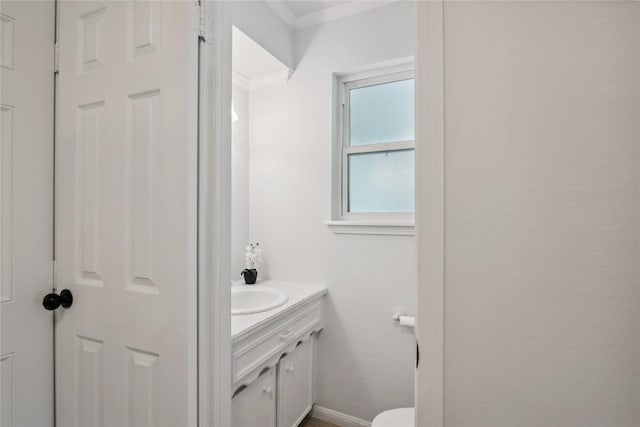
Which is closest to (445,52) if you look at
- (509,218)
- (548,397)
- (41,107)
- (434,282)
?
(509,218)

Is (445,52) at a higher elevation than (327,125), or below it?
below

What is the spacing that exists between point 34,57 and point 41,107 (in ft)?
0.53

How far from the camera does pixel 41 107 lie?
107 cm

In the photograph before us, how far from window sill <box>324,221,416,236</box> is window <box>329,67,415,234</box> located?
1 cm

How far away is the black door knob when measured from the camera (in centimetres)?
105

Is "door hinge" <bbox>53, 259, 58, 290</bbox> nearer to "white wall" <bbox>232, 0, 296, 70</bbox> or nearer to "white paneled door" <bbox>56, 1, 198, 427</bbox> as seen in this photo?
"white paneled door" <bbox>56, 1, 198, 427</bbox>

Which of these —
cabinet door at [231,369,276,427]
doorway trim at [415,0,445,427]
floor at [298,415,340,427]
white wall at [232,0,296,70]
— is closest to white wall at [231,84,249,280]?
white wall at [232,0,296,70]

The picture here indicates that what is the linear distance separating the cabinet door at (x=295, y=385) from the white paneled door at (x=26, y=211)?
96 centimetres

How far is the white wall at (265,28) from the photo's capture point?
5.48ft

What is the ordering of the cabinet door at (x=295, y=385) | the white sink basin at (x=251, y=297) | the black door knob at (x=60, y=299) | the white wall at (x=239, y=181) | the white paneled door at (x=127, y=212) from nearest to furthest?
the white paneled door at (x=127, y=212), the black door knob at (x=60, y=299), the cabinet door at (x=295, y=385), the white sink basin at (x=251, y=297), the white wall at (x=239, y=181)

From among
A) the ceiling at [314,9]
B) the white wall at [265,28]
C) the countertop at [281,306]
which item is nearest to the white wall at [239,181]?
the countertop at [281,306]

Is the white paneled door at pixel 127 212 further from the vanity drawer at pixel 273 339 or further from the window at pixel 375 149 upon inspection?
the window at pixel 375 149

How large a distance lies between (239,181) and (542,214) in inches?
74.6

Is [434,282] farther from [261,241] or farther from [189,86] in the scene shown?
[261,241]
